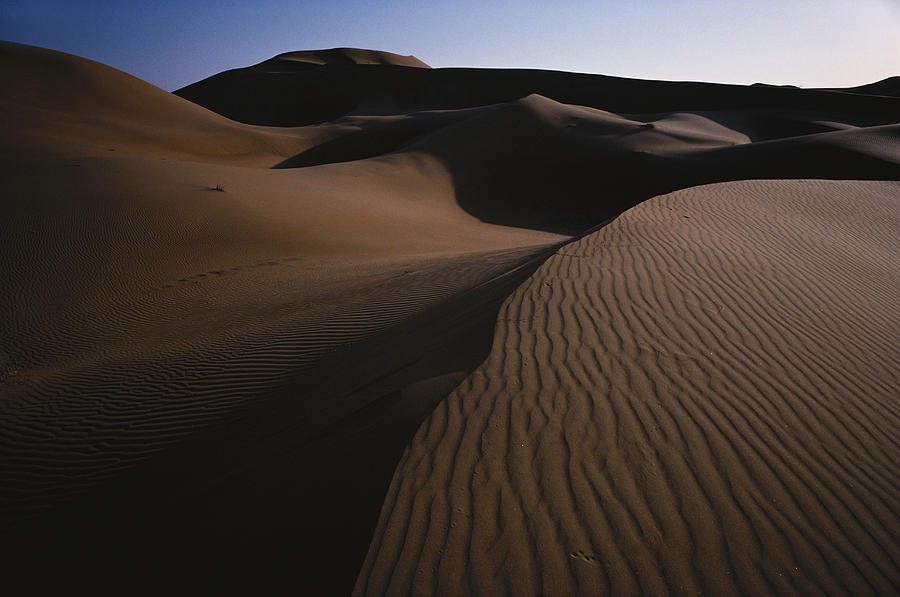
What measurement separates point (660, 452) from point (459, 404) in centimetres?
119

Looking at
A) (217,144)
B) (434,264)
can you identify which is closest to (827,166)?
(434,264)

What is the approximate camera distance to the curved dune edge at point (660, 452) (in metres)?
2.06

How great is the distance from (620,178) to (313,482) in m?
19.5

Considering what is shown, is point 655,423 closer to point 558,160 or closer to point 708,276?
point 708,276

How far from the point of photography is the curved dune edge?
6.75 feet

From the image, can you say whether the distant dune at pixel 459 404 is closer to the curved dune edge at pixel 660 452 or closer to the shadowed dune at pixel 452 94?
the curved dune edge at pixel 660 452

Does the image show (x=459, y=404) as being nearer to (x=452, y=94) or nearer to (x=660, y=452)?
(x=660, y=452)

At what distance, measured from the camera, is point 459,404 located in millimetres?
2947

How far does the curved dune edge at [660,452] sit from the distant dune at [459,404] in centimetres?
2

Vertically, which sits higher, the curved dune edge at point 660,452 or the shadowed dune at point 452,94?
the shadowed dune at point 452,94

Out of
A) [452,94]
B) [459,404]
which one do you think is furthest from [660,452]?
[452,94]

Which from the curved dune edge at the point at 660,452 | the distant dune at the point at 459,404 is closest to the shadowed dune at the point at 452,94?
the distant dune at the point at 459,404

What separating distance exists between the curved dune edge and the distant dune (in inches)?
0.6

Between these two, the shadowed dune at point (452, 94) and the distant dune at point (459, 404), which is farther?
the shadowed dune at point (452, 94)
